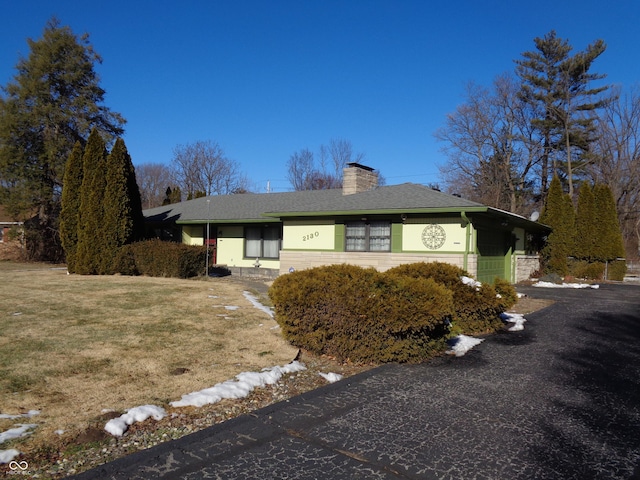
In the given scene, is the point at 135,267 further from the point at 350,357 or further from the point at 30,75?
the point at 30,75

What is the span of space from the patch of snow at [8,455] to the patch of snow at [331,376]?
3.11m

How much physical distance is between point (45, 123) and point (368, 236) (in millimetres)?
18753

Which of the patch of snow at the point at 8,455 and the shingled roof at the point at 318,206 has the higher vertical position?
the shingled roof at the point at 318,206

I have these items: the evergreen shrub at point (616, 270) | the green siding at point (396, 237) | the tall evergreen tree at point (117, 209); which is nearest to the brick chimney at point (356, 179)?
the green siding at point (396, 237)

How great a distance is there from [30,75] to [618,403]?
28.6 metres

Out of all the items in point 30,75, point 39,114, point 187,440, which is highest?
point 30,75

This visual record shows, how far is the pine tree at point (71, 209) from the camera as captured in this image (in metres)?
17.3

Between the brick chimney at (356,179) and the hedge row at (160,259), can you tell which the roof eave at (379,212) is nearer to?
the brick chimney at (356,179)

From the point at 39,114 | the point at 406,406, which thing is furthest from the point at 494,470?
the point at 39,114

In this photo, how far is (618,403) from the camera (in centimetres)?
471

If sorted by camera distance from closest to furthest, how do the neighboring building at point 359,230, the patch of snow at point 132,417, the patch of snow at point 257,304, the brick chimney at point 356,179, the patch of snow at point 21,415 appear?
the patch of snow at point 132,417
the patch of snow at point 21,415
the patch of snow at point 257,304
the neighboring building at point 359,230
the brick chimney at point 356,179

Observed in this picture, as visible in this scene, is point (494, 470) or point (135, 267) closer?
point (494, 470)

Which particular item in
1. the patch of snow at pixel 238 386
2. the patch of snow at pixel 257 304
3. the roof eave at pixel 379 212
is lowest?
the patch of snow at pixel 238 386

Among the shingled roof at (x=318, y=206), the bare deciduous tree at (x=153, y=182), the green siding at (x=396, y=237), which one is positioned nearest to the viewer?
the shingled roof at (x=318, y=206)
